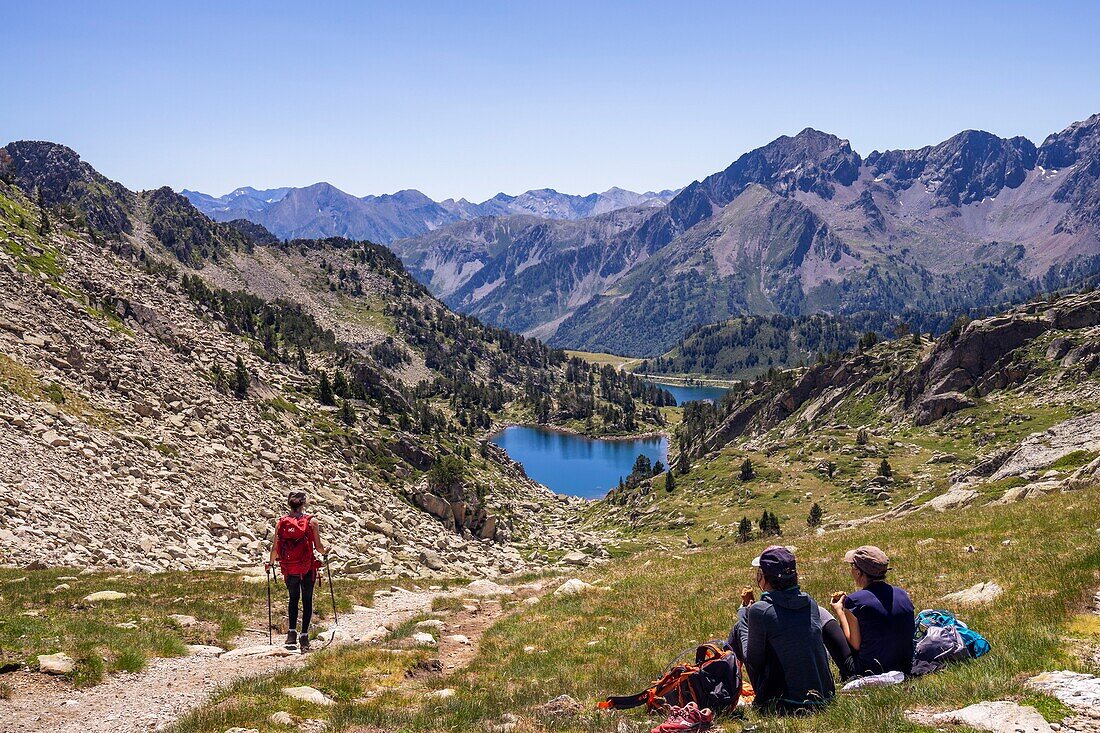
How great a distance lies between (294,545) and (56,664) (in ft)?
18.4

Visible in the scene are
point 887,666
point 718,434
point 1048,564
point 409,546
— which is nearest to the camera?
point 887,666

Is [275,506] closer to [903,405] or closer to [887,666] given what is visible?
[887,666]

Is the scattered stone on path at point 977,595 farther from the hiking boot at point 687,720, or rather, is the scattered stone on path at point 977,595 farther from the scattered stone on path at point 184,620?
the scattered stone on path at point 184,620

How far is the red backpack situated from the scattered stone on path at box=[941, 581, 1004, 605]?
52.2 ft

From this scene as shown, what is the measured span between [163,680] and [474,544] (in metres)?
54.9

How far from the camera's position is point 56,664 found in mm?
15078

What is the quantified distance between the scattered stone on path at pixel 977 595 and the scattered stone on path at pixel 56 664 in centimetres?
1936

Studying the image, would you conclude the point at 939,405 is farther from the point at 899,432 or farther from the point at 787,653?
the point at 787,653

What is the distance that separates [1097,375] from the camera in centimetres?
8638

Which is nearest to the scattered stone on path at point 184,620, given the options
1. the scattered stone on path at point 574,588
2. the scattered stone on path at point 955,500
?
the scattered stone on path at point 574,588

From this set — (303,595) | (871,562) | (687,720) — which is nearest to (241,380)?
(303,595)

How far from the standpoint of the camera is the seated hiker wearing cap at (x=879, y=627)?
11.7 metres

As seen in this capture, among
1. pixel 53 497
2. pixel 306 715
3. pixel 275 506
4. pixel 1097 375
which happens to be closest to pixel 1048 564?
pixel 306 715

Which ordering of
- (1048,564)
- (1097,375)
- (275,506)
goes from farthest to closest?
(1097,375) → (275,506) → (1048,564)
